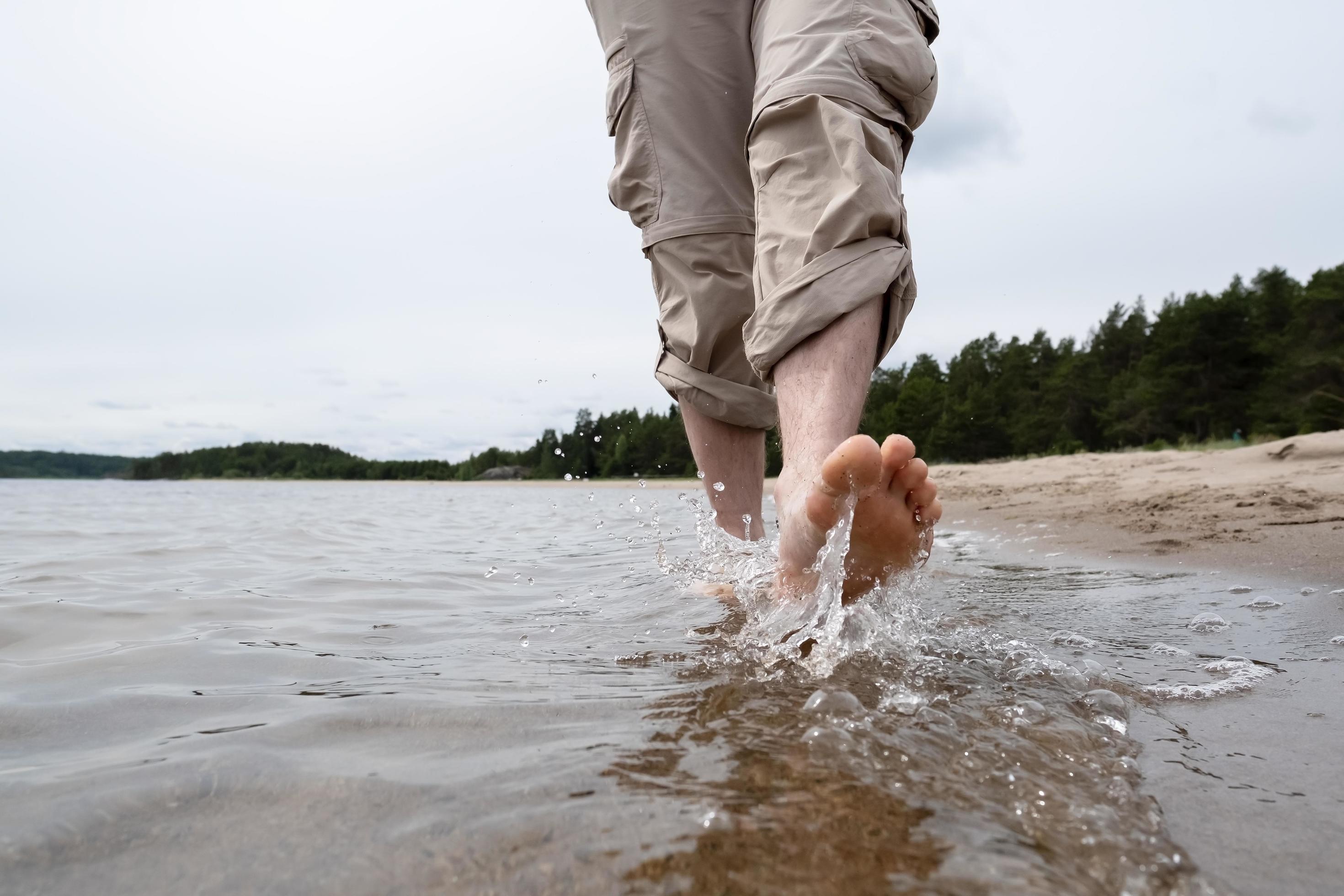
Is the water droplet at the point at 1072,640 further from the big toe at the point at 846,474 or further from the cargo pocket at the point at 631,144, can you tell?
the cargo pocket at the point at 631,144

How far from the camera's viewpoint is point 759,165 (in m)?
1.45

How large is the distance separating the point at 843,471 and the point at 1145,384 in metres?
31.7

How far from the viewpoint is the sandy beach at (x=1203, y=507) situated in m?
2.48

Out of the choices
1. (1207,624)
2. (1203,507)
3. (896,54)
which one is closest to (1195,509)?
(1203,507)

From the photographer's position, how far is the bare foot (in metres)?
1.07

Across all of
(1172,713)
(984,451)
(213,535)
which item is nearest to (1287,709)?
(1172,713)

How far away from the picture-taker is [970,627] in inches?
60.2

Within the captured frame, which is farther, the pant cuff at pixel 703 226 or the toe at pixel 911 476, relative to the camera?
the pant cuff at pixel 703 226

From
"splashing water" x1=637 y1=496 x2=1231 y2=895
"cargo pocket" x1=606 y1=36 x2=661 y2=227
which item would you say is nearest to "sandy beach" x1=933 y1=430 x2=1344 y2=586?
"splashing water" x1=637 y1=496 x2=1231 y2=895

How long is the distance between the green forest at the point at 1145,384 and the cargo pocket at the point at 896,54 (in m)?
18.6

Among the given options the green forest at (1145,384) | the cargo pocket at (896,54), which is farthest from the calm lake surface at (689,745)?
the green forest at (1145,384)

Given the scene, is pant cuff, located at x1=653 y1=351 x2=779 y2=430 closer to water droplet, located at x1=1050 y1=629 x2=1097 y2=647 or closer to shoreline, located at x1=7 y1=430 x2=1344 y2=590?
water droplet, located at x1=1050 y1=629 x2=1097 y2=647

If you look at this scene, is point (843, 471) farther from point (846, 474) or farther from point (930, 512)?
point (930, 512)

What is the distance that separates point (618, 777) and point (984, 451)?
3078cm
